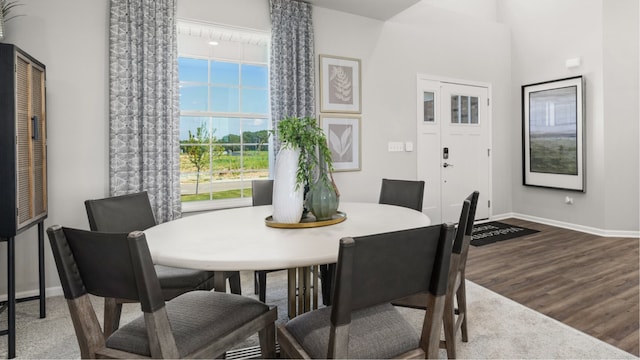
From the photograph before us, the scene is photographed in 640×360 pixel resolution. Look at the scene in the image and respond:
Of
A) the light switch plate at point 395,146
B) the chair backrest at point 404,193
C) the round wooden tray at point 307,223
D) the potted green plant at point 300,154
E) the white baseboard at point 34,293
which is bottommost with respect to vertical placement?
the white baseboard at point 34,293

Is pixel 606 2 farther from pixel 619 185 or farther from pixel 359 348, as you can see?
pixel 359 348

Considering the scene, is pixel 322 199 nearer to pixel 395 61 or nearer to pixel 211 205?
pixel 211 205

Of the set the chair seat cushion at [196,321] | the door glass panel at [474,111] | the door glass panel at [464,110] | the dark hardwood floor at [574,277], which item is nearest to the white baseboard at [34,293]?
the chair seat cushion at [196,321]

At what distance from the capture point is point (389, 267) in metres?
1.06

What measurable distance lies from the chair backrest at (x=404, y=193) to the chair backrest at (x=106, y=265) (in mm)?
2028

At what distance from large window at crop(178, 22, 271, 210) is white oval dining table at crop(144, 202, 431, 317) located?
1.51m

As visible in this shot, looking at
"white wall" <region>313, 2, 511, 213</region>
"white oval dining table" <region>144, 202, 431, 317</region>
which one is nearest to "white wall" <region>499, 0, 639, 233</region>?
"white wall" <region>313, 2, 511, 213</region>

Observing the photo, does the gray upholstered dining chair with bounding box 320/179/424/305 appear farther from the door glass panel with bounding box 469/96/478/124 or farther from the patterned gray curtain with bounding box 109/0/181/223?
the door glass panel with bounding box 469/96/478/124

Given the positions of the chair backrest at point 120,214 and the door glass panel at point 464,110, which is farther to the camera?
the door glass panel at point 464,110

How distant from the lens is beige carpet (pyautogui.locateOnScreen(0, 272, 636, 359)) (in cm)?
202

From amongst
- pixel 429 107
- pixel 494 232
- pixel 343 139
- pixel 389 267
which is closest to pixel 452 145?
pixel 429 107

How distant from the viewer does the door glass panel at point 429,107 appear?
193 inches

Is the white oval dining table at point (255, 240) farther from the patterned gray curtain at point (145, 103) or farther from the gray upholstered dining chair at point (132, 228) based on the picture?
the patterned gray curtain at point (145, 103)

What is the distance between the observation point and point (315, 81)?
4.05 m
